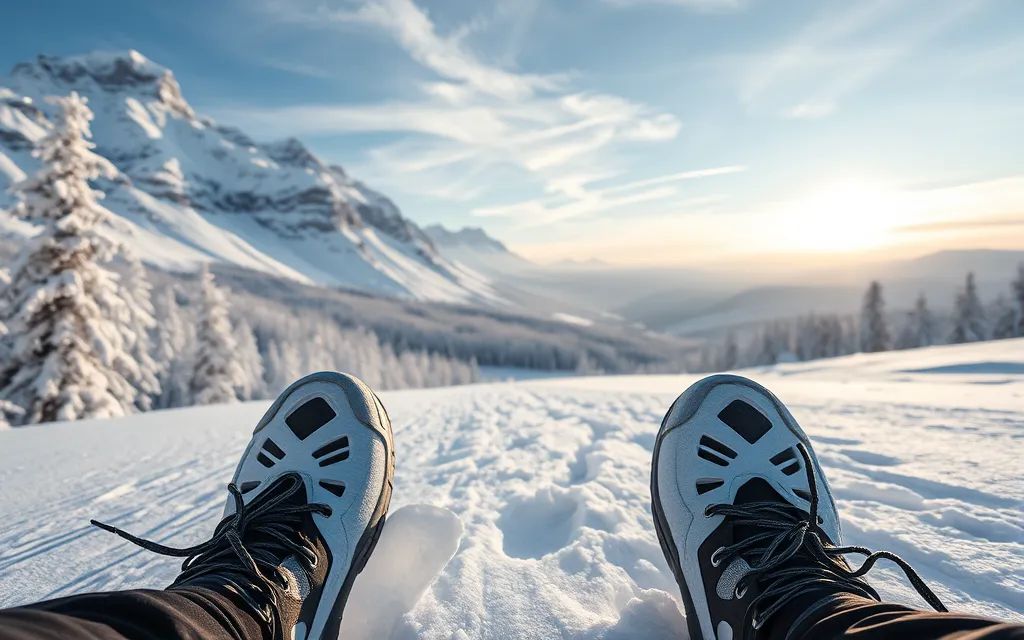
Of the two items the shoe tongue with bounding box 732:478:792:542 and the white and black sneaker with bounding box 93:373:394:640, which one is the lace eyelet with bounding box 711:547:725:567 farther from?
the white and black sneaker with bounding box 93:373:394:640

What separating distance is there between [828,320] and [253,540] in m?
37.8

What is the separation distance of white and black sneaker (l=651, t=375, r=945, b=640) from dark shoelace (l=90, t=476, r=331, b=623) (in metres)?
1.08

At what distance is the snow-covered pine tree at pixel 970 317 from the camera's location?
77.3 ft

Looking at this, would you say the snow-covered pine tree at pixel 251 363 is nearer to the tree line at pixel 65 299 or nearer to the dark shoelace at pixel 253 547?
the tree line at pixel 65 299

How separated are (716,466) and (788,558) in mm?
393

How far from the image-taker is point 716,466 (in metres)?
1.64

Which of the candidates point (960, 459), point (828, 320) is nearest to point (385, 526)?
point (960, 459)

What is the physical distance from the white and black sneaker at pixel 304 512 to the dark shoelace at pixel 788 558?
1.05 m

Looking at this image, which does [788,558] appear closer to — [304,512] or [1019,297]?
[304,512]

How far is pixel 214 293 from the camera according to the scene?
14.3 metres

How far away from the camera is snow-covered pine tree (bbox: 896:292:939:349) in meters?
26.8

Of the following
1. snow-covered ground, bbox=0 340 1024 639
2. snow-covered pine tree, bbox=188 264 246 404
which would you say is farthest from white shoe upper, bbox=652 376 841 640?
snow-covered pine tree, bbox=188 264 246 404

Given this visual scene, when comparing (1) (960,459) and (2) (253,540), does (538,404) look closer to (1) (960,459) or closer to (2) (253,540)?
→ (1) (960,459)

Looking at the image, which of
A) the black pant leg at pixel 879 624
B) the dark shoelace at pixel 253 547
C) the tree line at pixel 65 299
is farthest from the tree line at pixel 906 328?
the tree line at pixel 65 299
